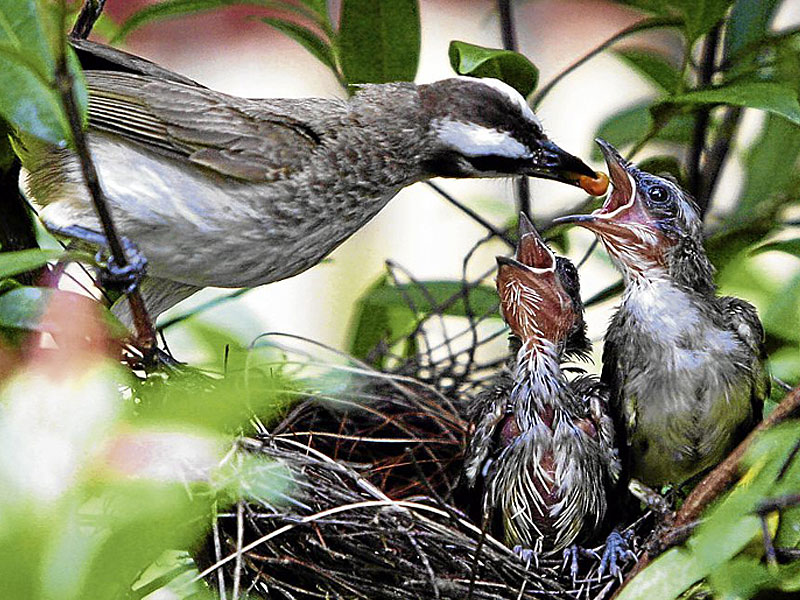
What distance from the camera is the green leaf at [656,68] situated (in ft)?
4.57

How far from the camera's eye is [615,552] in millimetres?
1129

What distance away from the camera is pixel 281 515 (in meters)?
1.07

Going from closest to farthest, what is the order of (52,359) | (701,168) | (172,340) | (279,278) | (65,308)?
1. (52,359)
2. (65,308)
3. (172,340)
4. (279,278)
5. (701,168)

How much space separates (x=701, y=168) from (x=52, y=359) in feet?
3.82

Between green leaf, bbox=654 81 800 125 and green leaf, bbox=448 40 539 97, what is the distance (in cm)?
18

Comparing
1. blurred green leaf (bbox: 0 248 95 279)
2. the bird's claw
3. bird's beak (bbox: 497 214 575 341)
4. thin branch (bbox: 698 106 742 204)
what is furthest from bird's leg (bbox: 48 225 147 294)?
thin branch (bbox: 698 106 742 204)

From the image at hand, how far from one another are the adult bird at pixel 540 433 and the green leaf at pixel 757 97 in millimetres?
264

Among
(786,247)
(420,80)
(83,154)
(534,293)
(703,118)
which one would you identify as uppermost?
(83,154)

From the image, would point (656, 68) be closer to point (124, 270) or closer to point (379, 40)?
point (379, 40)

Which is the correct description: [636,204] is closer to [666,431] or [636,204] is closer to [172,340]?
[666,431]

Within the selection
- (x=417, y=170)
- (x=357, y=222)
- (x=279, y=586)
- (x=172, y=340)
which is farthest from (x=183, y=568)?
(x=417, y=170)

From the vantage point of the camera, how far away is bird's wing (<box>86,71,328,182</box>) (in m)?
1.22

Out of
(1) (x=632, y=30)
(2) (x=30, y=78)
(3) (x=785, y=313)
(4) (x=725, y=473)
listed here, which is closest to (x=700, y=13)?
(1) (x=632, y=30)

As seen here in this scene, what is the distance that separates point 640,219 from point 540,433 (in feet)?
0.93
